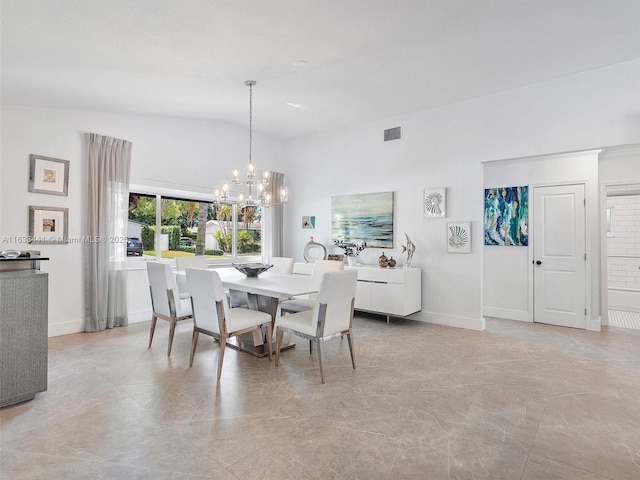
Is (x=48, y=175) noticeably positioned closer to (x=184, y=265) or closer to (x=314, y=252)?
(x=184, y=265)

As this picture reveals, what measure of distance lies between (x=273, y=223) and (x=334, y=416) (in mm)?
4450

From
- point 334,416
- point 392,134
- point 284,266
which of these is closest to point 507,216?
point 392,134

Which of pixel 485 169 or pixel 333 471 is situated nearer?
pixel 333 471

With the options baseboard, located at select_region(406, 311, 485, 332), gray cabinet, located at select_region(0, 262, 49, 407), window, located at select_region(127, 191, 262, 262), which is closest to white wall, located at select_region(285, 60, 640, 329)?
baseboard, located at select_region(406, 311, 485, 332)

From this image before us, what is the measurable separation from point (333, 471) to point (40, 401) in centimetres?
214

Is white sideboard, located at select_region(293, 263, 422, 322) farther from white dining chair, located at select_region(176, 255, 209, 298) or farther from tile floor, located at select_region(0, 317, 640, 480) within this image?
white dining chair, located at select_region(176, 255, 209, 298)

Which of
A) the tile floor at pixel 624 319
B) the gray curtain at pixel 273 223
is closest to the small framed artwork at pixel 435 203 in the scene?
the gray curtain at pixel 273 223

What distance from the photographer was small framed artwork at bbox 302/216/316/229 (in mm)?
6297

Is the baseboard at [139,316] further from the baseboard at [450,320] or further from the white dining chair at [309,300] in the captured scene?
the baseboard at [450,320]

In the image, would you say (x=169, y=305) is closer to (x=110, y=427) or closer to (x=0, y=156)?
(x=110, y=427)

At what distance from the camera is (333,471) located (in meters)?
1.78

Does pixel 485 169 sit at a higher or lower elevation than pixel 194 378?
higher

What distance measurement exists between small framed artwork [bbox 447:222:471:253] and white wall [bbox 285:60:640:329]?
0.25ft

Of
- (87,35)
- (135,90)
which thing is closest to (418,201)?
(135,90)
